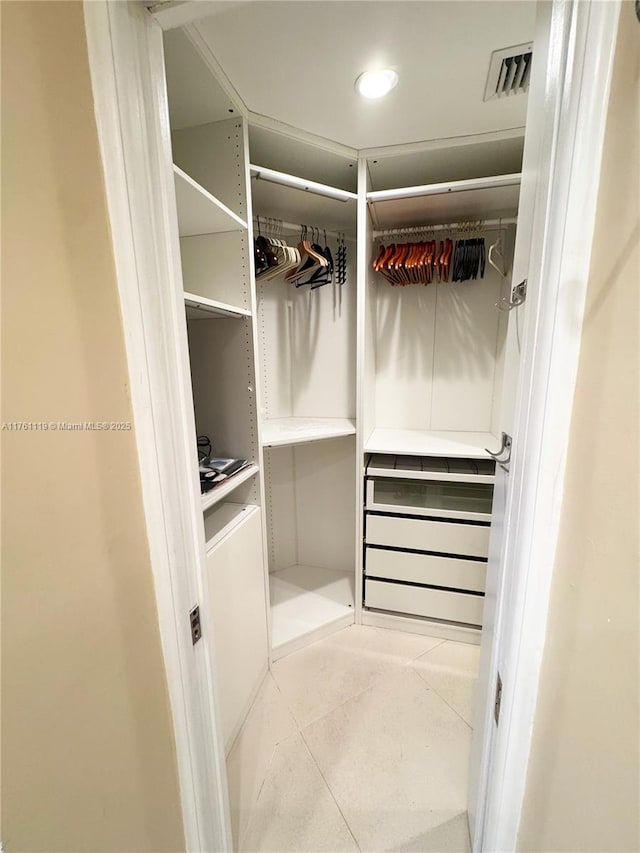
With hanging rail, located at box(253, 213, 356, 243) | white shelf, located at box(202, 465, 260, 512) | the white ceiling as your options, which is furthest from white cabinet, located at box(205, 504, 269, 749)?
hanging rail, located at box(253, 213, 356, 243)

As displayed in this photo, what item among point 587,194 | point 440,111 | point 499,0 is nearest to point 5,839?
point 587,194

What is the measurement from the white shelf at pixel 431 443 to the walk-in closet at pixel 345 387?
0.02 m

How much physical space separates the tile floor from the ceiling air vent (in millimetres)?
2293

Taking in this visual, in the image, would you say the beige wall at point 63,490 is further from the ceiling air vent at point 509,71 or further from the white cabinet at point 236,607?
the ceiling air vent at point 509,71

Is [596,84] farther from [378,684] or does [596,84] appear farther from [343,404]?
[378,684]

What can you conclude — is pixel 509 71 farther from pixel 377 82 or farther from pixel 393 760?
pixel 393 760

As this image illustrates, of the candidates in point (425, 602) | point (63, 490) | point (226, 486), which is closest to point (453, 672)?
point (425, 602)

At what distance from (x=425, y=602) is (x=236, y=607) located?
102 cm

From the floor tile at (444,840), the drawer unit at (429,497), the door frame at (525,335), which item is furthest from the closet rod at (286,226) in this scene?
the floor tile at (444,840)

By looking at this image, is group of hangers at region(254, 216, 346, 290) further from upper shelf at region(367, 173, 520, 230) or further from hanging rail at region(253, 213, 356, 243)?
upper shelf at region(367, 173, 520, 230)

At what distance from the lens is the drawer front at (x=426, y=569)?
1.64 meters

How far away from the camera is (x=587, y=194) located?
17.8 inches

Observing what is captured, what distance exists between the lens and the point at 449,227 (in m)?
1.70

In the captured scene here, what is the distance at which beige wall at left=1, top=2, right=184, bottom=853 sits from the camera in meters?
0.47
